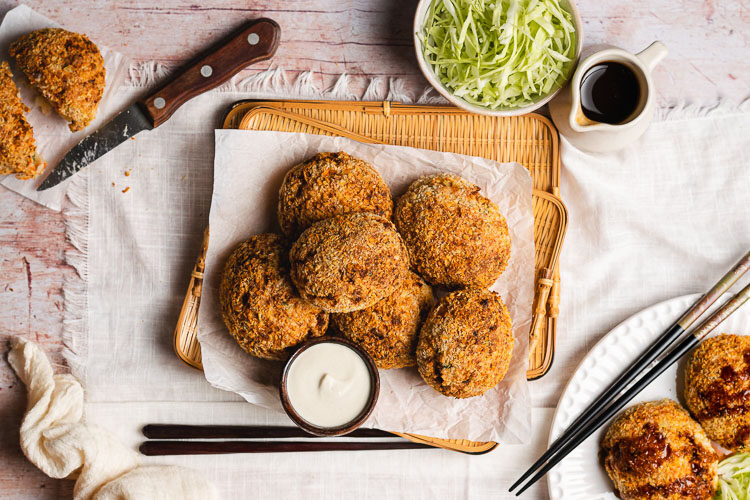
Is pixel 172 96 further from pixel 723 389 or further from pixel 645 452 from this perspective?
pixel 723 389

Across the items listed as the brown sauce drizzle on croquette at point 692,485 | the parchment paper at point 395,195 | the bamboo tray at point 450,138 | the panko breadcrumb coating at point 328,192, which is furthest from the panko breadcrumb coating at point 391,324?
the brown sauce drizzle on croquette at point 692,485

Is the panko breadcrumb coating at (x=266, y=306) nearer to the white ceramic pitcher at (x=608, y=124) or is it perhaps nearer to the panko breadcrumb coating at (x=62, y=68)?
the panko breadcrumb coating at (x=62, y=68)

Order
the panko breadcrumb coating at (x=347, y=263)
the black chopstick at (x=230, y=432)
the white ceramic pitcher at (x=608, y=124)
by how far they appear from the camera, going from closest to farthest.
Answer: the panko breadcrumb coating at (x=347, y=263)
the white ceramic pitcher at (x=608, y=124)
the black chopstick at (x=230, y=432)

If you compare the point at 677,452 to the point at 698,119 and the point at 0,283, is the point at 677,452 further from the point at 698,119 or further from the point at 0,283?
the point at 0,283

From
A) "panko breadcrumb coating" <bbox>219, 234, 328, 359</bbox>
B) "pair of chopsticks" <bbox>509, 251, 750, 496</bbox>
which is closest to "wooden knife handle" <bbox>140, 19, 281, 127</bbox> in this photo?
"panko breadcrumb coating" <bbox>219, 234, 328, 359</bbox>

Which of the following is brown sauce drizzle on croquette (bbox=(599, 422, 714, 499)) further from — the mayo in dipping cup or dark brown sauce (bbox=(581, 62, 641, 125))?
dark brown sauce (bbox=(581, 62, 641, 125))

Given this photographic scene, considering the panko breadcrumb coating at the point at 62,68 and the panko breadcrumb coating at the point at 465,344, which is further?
the panko breadcrumb coating at the point at 62,68
